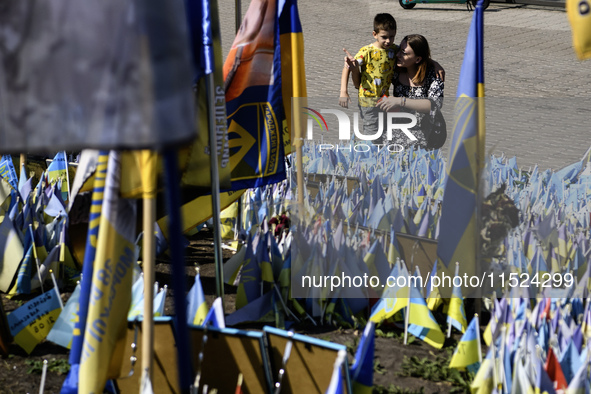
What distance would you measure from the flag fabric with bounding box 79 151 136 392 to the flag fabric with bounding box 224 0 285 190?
6.89 ft

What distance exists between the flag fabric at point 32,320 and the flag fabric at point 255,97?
1.52 meters

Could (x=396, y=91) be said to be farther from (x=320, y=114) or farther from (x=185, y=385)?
(x=185, y=385)

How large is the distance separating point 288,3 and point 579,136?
582 centimetres

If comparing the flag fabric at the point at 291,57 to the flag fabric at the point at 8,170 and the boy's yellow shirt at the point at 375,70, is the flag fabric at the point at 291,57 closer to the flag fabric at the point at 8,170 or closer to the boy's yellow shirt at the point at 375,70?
the boy's yellow shirt at the point at 375,70

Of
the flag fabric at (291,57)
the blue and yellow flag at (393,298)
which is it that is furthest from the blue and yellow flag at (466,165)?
the flag fabric at (291,57)

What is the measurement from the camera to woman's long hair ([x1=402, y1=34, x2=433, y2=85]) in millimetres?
6000

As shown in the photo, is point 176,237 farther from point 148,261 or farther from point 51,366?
point 51,366

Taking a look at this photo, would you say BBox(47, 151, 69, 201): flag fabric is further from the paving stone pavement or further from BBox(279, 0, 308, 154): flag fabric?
the paving stone pavement

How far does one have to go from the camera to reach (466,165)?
4297 mm

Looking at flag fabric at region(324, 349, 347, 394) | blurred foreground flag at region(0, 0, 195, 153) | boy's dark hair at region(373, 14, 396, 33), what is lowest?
flag fabric at region(324, 349, 347, 394)

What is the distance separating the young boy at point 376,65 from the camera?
6.28 m

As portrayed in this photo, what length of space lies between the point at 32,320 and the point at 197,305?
0.93 metres

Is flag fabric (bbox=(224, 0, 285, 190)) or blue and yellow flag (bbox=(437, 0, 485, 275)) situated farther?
flag fabric (bbox=(224, 0, 285, 190))

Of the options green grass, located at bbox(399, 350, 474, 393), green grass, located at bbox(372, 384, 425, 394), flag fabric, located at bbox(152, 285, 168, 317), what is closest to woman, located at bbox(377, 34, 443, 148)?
green grass, located at bbox(399, 350, 474, 393)
